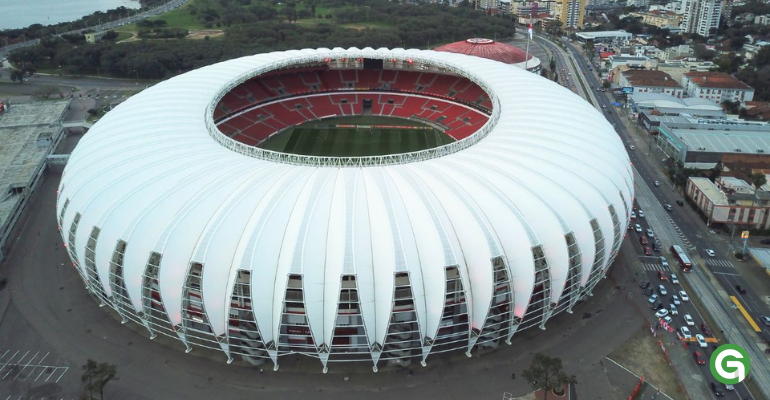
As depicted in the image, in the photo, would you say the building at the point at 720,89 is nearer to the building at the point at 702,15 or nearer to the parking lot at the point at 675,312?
the parking lot at the point at 675,312

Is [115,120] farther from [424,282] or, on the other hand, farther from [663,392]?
[663,392]

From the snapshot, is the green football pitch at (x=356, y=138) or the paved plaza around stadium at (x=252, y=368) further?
the green football pitch at (x=356, y=138)

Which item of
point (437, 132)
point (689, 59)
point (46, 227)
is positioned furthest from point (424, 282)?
point (689, 59)

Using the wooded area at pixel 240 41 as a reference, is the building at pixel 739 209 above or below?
below

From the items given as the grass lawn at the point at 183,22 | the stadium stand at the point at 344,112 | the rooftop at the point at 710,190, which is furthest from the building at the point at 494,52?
the grass lawn at the point at 183,22

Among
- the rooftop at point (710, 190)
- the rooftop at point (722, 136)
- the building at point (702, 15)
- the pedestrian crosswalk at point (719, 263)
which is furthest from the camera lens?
the building at point (702, 15)

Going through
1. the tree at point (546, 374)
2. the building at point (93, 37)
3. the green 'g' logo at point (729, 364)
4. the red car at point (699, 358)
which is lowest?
the red car at point (699, 358)
